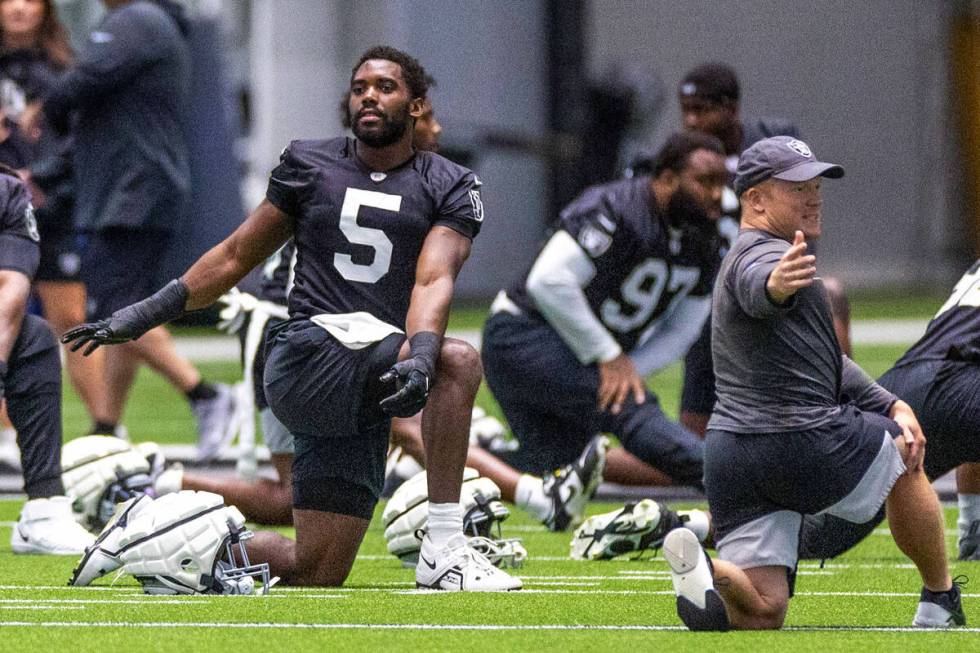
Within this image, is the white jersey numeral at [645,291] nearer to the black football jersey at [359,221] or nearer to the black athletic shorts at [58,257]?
the black football jersey at [359,221]

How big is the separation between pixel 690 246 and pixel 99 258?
3156 mm

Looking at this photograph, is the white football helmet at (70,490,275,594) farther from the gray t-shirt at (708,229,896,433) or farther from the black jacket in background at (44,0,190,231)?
the black jacket in background at (44,0,190,231)

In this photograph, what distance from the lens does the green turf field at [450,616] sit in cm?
534

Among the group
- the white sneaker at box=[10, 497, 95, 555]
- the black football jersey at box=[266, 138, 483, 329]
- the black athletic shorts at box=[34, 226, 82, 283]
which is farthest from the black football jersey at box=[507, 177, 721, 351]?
the black athletic shorts at box=[34, 226, 82, 283]

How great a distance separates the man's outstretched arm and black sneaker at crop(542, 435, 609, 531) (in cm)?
203

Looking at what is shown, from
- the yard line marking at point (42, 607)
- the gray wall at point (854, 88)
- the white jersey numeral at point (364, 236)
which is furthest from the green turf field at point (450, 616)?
the gray wall at point (854, 88)

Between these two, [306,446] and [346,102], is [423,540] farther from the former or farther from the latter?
[346,102]

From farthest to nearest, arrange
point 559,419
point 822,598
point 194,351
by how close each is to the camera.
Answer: point 194,351 → point 559,419 → point 822,598

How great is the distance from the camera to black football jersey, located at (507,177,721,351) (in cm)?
847

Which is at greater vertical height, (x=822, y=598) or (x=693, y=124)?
(x=693, y=124)

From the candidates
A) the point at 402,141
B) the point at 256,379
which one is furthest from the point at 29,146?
the point at 402,141

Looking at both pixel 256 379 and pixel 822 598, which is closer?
pixel 822 598

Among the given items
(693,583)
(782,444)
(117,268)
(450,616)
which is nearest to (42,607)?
(450,616)

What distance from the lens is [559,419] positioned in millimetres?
8891
